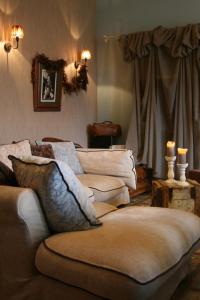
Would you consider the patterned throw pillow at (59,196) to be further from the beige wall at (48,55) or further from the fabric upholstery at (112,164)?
the beige wall at (48,55)

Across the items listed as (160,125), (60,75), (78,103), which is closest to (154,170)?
(160,125)

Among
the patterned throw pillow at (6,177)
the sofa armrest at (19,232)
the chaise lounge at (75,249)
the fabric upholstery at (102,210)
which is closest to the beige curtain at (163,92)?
the fabric upholstery at (102,210)

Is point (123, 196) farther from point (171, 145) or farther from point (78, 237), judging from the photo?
point (78, 237)

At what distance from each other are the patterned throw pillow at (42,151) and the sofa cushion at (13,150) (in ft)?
0.27

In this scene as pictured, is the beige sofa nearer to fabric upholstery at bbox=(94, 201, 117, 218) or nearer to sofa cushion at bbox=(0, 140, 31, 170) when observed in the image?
fabric upholstery at bbox=(94, 201, 117, 218)

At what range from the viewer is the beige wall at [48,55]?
377cm

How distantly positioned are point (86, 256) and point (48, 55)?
3.30 meters

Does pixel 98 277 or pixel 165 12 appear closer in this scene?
pixel 98 277

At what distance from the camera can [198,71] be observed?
4754mm

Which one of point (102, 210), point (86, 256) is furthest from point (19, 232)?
point (102, 210)

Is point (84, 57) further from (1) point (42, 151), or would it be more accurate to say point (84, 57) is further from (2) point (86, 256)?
(2) point (86, 256)

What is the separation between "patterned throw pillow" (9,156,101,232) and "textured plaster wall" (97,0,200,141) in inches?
144

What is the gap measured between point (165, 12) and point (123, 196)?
2.97 metres

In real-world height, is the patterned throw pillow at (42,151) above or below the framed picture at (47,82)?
below
